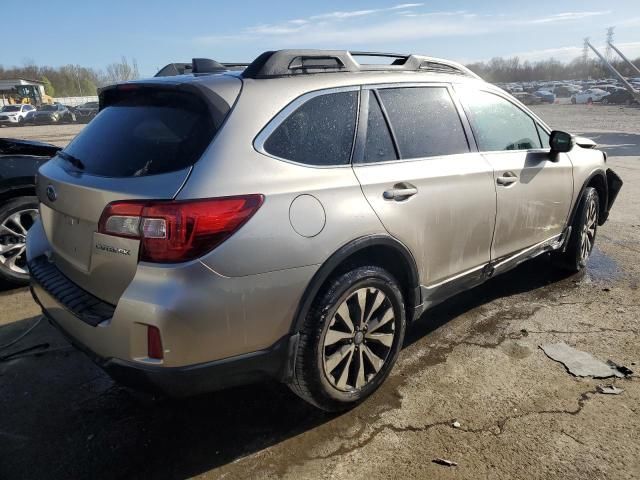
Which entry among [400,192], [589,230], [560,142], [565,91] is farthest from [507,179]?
[565,91]

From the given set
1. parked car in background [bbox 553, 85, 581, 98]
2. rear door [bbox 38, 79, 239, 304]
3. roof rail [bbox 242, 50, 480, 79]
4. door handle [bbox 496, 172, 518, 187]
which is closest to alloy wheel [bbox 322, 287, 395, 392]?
rear door [bbox 38, 79, 239, 304]

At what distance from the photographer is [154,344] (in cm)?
202

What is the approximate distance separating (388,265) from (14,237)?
344cm

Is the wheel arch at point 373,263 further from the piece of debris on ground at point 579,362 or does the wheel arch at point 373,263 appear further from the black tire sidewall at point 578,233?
the black tire sidewall at point 578,233

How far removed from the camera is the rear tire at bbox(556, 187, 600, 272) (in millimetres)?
4449

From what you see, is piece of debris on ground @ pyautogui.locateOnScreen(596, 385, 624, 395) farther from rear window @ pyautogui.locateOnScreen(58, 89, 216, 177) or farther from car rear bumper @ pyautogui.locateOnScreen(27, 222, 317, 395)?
rear window @ pyautogui.locateOnScreen(58, 89, 216, 177)

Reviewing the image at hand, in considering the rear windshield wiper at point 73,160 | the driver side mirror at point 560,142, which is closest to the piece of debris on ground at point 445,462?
the rear windshield wiper at point 73,160

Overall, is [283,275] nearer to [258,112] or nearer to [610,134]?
Result: [258,112]

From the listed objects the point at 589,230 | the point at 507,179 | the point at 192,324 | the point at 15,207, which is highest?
the point at 507,179

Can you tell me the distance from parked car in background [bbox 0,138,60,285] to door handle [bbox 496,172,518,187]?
386cm

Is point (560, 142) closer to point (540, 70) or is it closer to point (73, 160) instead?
point (73, 160)

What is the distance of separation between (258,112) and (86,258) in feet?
3.45

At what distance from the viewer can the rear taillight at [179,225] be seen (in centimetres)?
198

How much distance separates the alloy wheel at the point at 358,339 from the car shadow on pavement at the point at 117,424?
0.25 meters
